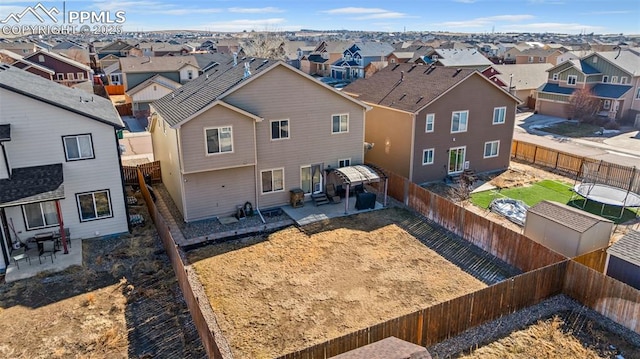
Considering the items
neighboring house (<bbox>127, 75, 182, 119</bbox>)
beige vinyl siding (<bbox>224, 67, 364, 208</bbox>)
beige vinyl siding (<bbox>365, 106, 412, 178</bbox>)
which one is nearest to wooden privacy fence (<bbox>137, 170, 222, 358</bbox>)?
beige vinyl siding (<bbox>224, 67, 364, 208</bbox>)

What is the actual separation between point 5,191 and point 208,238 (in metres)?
8.16

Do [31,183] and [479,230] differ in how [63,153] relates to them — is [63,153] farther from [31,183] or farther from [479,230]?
[479,230]

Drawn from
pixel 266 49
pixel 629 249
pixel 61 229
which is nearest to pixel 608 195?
pixel 629 249

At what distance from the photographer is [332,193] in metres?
24.4

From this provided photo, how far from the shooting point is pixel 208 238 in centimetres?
2019

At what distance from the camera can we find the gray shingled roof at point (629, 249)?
14759mm

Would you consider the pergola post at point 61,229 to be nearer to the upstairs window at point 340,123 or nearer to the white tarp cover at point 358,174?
the white tarp cover at point 358,174

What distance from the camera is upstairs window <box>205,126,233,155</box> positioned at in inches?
821

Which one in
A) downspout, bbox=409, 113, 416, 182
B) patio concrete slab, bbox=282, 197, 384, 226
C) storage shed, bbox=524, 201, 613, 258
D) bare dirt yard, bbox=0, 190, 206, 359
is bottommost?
bare dirt yard, bbox=0, 190, 206, 359

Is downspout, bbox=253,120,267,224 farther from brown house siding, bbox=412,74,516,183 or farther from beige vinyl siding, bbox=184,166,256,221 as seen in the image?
brown house siding, bbox=412,74,516,183

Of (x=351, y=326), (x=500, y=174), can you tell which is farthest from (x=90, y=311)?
(x=500, y=174)

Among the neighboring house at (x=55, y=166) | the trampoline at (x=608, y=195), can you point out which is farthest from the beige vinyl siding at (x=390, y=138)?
the neighboring house at (x=55, y=166)

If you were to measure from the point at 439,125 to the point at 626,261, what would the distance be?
14245mm

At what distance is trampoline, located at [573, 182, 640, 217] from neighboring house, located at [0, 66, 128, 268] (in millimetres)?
24520
